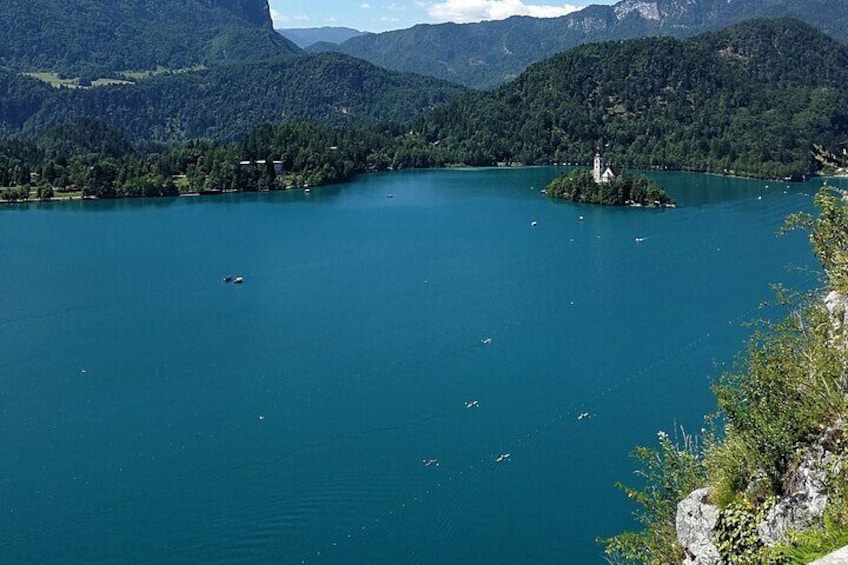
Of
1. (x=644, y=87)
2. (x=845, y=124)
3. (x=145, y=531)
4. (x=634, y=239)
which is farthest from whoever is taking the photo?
(x=644, y=87)

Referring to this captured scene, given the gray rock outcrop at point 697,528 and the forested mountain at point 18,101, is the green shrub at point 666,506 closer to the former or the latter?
the gray rock outcrop at point 697,528

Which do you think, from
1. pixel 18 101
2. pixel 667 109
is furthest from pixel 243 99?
pixel 667 109

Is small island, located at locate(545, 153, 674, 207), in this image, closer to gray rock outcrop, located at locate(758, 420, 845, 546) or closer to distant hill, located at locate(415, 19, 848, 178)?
distant hill, located at locate(415, 19, 848, 178)

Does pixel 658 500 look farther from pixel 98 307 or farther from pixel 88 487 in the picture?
pixel 98 307

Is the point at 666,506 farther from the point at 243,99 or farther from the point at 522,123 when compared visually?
the point at 243,99

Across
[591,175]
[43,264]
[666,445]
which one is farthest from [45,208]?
[666,445]
